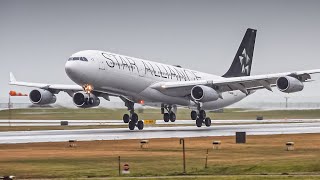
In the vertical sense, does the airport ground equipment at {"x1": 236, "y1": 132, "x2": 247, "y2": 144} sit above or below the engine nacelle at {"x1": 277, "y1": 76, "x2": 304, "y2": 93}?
below

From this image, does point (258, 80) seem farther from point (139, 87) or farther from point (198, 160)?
point (198, 160)

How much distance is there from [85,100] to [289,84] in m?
19.2

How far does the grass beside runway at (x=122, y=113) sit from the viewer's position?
393 ft

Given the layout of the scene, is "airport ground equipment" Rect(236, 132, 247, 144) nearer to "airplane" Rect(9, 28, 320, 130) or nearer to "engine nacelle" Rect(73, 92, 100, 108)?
"airplane" Rect(9, 28, 320, 130)

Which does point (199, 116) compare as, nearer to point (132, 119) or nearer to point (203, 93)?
point (203, 93)

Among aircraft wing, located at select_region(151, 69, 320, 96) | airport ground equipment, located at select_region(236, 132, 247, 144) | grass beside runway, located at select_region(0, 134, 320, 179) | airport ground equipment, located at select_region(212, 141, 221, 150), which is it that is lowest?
grass beside runway, located at select_region(0, 134, 320, 179)

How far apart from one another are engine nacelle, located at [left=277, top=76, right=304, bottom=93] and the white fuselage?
39.0ft

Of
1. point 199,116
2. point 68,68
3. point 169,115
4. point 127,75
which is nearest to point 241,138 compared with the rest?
point 127,75

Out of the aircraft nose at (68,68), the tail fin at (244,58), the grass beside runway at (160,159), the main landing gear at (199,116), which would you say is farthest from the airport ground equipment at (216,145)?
the tail fin at (244,58)

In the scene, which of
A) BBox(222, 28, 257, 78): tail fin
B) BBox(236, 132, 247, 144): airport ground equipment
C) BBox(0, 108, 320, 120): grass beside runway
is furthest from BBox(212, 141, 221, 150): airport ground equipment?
BBox(0, 108, 320, 120): grass beside runway

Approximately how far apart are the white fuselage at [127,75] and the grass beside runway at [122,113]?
102 feet

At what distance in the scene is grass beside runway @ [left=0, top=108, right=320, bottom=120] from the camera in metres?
120

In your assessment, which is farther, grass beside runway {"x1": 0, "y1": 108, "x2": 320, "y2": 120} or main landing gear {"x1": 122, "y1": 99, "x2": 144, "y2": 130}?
grass beside runway {"x1": 0, "y1": 108, "x2": 320, "y2": 120}

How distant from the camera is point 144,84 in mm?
75375
